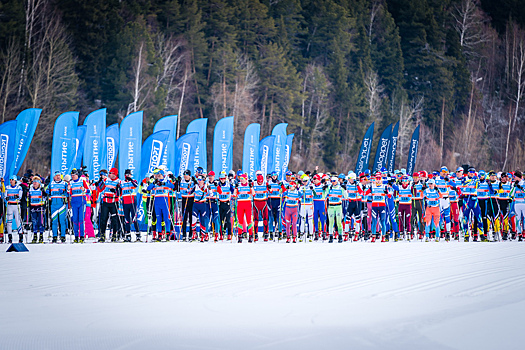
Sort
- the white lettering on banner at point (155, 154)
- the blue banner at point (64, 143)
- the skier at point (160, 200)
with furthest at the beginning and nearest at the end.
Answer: the white lettering on banner at point (155, 154) < the blue banner at point (64, 143) < the skier at point (160, 200)

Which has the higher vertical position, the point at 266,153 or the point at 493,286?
the point at 266,153

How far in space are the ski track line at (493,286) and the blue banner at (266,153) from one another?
25.9 metres

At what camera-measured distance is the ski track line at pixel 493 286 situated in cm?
1066

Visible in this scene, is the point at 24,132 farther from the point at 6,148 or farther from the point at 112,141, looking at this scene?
the point at 112,141

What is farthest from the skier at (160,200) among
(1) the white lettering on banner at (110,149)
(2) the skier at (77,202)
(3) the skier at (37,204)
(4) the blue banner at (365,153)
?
(4) the blue banner at (365,153)

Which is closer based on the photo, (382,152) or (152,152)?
(152,152)

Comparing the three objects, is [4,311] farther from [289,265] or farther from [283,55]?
[283,55]

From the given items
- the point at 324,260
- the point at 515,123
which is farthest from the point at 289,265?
the point at 515,123

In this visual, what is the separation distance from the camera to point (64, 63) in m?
49.0

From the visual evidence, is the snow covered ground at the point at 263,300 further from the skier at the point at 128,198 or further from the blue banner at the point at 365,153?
the blue banner at the point at 365,153

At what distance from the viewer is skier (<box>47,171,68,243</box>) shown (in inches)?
780

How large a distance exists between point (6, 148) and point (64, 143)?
102 inches

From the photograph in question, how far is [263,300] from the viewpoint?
1016 centimetres

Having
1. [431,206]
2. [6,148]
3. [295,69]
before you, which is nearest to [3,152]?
[6,148]
